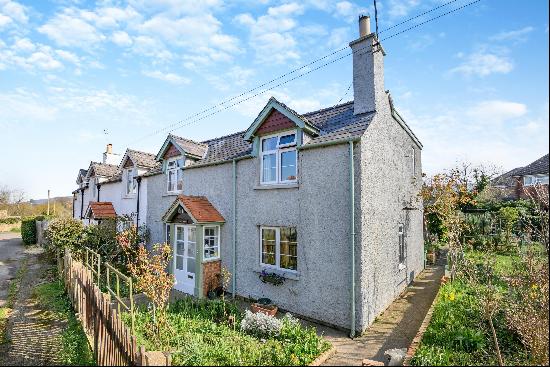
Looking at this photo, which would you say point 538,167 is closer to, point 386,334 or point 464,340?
point 464,340

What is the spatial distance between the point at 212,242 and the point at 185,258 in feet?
5.54

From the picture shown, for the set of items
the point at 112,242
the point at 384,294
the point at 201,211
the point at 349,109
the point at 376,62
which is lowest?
the point at 384,294

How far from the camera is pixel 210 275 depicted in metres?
13.0

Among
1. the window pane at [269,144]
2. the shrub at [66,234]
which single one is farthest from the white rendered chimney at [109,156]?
the window pane at [269,144]

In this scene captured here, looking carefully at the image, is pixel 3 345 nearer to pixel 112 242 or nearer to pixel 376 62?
pixel 112 242

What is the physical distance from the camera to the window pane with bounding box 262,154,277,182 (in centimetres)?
1192

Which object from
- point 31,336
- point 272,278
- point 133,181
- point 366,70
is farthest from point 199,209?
point 133,181

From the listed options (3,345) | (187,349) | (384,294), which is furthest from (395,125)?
(3,345)

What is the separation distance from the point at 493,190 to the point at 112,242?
34926 mm

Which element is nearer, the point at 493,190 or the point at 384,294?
the point at 384,294

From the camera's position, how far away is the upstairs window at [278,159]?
448 inches

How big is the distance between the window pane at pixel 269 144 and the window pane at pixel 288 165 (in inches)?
23.3

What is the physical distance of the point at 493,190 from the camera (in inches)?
1246

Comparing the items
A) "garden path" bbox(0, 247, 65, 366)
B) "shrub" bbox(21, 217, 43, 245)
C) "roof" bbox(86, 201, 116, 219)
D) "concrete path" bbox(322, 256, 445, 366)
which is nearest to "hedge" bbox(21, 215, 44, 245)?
"shrub" bbox(21, 217, 43, 245)
